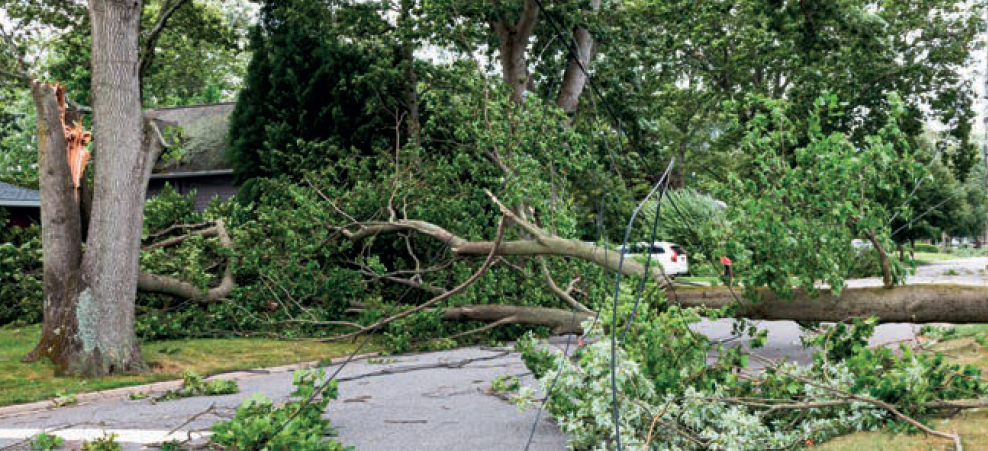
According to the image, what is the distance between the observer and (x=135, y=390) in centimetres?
805

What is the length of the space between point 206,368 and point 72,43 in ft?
23.2

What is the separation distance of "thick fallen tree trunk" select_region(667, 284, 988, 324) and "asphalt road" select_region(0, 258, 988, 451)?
54 cm

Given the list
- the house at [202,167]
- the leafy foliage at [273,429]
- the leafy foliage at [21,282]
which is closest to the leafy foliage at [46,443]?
the leafy foliage at [273,429]

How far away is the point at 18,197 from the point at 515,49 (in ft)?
44.4

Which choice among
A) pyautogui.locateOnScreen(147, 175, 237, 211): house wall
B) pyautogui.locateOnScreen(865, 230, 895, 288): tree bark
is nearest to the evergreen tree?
Answer: pyautogui.locateOnScreen(865, 230, 895, 288): tree bark

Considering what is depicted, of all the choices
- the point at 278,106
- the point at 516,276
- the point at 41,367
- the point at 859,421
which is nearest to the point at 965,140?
the point at 516,276

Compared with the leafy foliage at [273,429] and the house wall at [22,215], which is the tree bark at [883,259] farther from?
the house wall at [22,215]

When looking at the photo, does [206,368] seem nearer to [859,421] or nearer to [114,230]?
[114,230]

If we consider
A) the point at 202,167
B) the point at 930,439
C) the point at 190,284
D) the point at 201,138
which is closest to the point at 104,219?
the point at 190,284

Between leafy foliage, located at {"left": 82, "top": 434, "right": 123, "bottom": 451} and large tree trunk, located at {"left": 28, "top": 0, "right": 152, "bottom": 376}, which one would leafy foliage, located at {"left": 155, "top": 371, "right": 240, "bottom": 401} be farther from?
leafy foliage, located at {"left": 82, "top": 434, "right": 123, "bottom": 451}

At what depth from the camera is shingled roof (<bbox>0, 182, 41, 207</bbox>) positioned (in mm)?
20984

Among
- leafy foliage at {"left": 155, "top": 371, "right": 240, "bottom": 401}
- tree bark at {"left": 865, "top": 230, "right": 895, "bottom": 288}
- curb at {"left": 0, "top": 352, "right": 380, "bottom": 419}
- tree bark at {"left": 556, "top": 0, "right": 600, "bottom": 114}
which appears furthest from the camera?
tree bark at {"left": 556, "top": 0, "right": 600, "bottom": 114}

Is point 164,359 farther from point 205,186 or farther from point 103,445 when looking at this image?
point 205,186

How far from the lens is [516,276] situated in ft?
39.9
